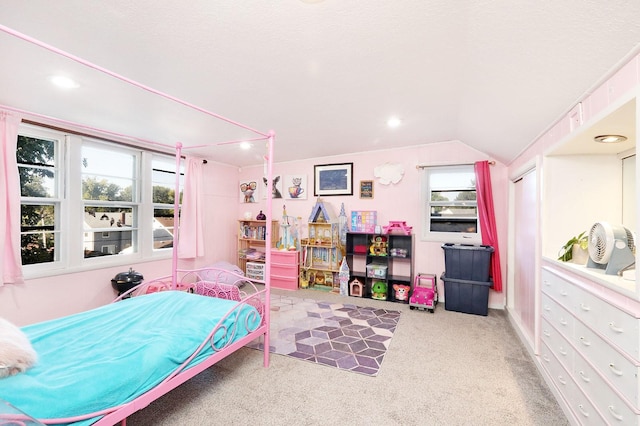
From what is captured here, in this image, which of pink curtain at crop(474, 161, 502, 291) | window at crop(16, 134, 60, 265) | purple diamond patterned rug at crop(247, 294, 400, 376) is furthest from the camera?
pink curtain at crop(474, 161, 502, 291)

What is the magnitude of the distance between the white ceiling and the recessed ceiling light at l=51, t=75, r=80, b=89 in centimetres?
6

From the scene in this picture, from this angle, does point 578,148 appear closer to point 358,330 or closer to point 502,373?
point 502,373

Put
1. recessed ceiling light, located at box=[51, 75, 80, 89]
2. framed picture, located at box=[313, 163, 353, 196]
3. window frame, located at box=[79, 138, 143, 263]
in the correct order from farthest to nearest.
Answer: framed picture, located at box=[313, 163, 353, 196]
window frame, located at box=[79, 138, 143, 263]
recessed ceiling light, located at box=[51, 75, 80, 89]

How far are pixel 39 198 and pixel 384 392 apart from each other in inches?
158

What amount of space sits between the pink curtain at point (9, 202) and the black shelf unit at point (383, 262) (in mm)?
3894

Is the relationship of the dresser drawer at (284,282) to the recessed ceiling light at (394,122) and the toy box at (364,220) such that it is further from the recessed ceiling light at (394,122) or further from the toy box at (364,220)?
the recessed ceiling light at (394,122)

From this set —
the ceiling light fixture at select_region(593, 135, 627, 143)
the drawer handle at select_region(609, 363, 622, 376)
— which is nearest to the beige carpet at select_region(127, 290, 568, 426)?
the drawer handle at select_region(609, 363, 622, 376)

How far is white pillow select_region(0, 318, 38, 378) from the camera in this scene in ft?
4.23

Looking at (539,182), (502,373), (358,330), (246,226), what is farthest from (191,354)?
(246,226)

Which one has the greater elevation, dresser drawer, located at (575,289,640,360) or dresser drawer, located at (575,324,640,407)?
dresser drawer, located at (575,289,640,360)

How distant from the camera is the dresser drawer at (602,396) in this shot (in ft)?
3.89

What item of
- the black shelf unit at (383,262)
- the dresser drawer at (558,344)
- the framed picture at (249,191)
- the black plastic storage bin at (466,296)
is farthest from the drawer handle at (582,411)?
the framed picture at (249,191)

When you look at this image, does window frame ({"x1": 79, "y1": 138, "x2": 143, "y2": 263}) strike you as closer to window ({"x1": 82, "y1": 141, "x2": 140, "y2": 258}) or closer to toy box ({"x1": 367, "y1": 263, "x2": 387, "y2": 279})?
window ({"x1": 82, "y1": 141, "x2": 140, "y2": 258})

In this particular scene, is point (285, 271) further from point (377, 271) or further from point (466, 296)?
point (466, 296)
